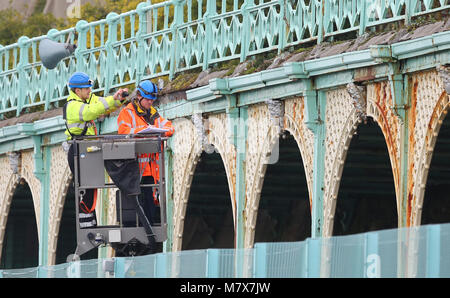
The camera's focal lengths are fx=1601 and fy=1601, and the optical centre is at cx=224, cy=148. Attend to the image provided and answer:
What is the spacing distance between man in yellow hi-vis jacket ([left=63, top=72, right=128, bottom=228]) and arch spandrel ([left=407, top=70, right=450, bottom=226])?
11.6 feet

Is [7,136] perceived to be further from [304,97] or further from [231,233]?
[304,97]

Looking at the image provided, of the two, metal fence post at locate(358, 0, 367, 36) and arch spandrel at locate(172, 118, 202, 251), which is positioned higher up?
metal fence post at locate(358, 0, 367, 36)

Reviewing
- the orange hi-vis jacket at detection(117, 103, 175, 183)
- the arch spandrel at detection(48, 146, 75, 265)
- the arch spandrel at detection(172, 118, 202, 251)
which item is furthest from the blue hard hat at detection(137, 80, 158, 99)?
the arch spandrel at detection(48, 146, 75, 265)

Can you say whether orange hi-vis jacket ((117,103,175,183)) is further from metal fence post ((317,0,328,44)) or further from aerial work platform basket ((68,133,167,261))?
metal fence post ((317,0,328,44))

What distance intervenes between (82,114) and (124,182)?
3.30ft

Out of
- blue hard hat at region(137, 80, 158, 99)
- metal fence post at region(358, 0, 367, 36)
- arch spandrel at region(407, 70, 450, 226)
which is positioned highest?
metal fence post at region(358, 0, 367, 36)

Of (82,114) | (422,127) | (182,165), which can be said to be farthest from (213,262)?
(182,165)

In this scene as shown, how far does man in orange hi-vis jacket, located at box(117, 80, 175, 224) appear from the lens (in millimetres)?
17812

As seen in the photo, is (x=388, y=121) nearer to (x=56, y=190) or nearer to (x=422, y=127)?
(x=422, y=127)

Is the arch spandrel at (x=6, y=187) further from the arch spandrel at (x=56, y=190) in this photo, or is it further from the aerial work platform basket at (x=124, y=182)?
the aerial work platform basket at (x=124, y=182)

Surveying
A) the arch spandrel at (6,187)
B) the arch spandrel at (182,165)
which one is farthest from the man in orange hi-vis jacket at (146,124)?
the arch spandrel at (6,187)

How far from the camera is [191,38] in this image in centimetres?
2406

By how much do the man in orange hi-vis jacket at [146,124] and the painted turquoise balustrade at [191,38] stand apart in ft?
10.1

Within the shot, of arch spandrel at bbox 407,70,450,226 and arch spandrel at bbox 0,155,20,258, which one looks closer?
arch spandrel at bbox 407,70,450,226
